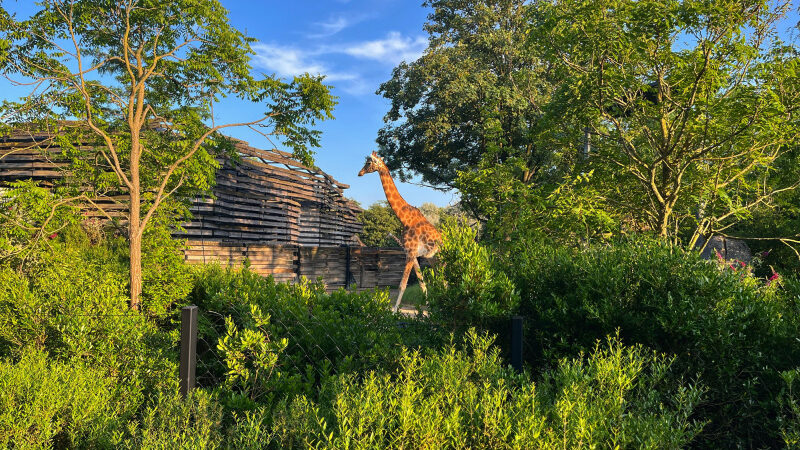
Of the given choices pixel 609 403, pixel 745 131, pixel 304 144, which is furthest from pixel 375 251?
pixel 609 403

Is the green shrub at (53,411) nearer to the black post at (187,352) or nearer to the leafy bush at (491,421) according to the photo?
the black post at (187,352)

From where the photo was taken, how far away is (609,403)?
10.2 ft

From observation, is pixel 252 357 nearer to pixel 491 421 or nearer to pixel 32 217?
pixel 491 421

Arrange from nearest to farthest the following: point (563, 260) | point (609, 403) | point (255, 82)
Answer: point (609, 403) < point (563, 260) < point (255, 82)

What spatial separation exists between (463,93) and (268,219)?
32.4 ft

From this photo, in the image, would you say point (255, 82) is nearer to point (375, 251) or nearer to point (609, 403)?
point (609, 403)

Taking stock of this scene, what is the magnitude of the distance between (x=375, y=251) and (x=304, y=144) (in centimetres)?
1182

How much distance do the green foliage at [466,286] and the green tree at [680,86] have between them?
3.99m

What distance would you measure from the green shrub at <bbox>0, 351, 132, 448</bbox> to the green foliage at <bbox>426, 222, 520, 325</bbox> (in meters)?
3.08

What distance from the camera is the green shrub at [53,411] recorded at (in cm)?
412

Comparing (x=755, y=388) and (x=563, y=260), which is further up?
(x=563, y=260)

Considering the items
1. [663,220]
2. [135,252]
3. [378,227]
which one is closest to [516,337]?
[663,220]

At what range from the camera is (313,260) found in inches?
763

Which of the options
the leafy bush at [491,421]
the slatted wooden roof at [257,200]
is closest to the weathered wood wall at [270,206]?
the slatted wooden roof at [257,200]
